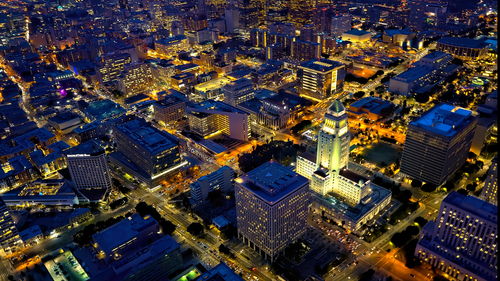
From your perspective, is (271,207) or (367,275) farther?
(367,275)

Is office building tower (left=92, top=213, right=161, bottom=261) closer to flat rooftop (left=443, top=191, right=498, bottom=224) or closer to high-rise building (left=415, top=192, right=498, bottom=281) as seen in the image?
high-rise building (left=415, top=192, right=498, bottom=281)

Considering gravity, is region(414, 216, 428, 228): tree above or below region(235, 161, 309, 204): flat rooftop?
below

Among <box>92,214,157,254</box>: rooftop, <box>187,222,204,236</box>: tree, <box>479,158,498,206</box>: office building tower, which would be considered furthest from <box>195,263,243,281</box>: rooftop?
<box>479,158,498,206</box>: office building tower

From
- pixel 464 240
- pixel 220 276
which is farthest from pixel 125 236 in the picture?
pixel 464 240

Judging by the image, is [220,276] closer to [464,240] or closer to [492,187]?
[464,240]

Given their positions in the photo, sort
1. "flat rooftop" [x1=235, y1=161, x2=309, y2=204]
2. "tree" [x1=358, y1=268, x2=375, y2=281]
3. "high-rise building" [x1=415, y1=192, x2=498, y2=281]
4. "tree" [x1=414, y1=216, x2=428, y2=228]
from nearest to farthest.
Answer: "high-rise building" [x1=415, y1=192, x2=498, y2=281] → "flat rooftop" [x1=235, y1=161, x2=309, y2=204] → "tree" [x1=358, y1=268, x2=375, y2=281] → "tree" [x1=414, y1=216, x2=428, y2=228]

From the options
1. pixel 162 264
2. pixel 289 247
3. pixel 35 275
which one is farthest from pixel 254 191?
pixel 35 275
